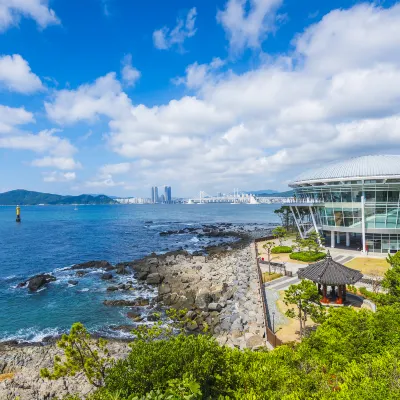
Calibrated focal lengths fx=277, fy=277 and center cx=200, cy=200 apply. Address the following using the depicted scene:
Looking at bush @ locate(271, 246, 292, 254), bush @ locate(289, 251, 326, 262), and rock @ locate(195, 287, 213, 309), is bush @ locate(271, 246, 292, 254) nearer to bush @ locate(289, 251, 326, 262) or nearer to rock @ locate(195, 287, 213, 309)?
bush @ locate(289, 251, 326, 262)

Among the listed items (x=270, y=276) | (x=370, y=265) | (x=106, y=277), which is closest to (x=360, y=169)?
(x=370, y=265)

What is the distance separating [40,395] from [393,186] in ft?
163

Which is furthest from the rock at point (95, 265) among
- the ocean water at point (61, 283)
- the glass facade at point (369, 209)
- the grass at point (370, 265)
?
the glass facade at point (369, 209)

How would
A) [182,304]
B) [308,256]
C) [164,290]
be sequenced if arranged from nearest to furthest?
[182,304] → [164,290] → [308,256]

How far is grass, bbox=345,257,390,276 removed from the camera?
3640 centimetres

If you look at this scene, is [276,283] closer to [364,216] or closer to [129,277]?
[364,216]

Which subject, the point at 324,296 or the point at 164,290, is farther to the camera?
the point at 164,290

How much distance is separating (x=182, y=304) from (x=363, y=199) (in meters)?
33.5

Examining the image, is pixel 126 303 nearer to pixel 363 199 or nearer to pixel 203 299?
pixel 203 299

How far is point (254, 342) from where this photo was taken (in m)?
21.9

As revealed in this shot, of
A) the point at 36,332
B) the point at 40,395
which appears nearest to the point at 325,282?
the point at 40,395

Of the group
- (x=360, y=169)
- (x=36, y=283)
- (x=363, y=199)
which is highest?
(x=360, y=169)

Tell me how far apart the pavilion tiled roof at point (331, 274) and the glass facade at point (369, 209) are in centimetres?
2431

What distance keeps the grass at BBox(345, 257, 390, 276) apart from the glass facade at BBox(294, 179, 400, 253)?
4.32 metres
